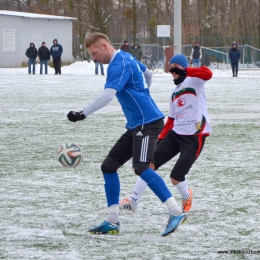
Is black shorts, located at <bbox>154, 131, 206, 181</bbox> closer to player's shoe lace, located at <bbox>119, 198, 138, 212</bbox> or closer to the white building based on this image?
player's shoe lace, located at <bbox>119, 198, 138, 212</bbox>

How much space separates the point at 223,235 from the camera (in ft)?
19.5

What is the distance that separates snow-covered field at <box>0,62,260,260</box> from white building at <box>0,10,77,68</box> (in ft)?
116

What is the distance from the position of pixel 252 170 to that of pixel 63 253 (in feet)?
14.6

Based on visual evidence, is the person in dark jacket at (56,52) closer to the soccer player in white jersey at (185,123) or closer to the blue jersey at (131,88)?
the soccer player in white jersey at (185,123)

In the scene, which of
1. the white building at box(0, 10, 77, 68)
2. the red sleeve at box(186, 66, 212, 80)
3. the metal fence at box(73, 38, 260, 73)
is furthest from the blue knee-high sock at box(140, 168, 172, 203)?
the white building at box(0, 10, 77, 68)

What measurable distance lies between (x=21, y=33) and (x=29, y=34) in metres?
0.90

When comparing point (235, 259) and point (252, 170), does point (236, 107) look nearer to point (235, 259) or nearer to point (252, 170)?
point (252, 170)

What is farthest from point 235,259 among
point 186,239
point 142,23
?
point 142,23

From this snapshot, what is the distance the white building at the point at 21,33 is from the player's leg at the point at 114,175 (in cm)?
4461

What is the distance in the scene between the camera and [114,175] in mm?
6254

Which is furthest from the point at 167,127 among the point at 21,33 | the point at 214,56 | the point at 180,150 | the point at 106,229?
the point at 21,33

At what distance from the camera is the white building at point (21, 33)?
50188 mm

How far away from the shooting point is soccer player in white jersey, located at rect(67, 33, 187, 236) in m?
5.93

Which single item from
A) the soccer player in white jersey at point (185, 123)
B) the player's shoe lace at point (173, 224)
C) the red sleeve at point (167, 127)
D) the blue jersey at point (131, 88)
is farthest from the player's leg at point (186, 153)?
the player's shoe lace at point (173, 224)
